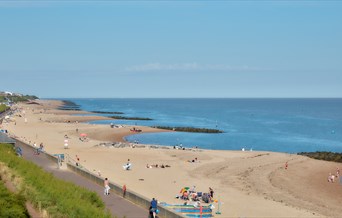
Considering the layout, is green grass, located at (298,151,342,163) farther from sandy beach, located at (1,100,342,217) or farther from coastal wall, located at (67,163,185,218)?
coastal wall, located at (67,163,185,218)

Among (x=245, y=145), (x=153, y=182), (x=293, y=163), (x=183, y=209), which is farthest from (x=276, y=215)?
(x=245, y=145)

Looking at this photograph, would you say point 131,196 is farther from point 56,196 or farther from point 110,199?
point 56,196

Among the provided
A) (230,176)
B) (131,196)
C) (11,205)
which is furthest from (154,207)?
(230,176)

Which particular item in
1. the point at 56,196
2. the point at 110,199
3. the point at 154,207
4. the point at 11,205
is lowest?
the point at 110,199

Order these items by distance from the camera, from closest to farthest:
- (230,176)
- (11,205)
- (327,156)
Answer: (11,205)
(230,176)
(327,156)

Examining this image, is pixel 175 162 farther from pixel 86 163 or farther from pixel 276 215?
pixel 276 215

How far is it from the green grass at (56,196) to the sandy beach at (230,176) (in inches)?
361

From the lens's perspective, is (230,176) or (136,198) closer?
(136,198)

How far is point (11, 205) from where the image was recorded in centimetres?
1444

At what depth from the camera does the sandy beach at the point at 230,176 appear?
2955 centimetres

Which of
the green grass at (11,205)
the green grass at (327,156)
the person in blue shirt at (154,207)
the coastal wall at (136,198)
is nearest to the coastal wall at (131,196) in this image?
the coastal wall at (136,198)

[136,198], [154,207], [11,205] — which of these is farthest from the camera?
[136,198]

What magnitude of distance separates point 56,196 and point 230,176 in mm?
24280

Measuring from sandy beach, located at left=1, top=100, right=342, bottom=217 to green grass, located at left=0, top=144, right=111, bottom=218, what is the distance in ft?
30.1
